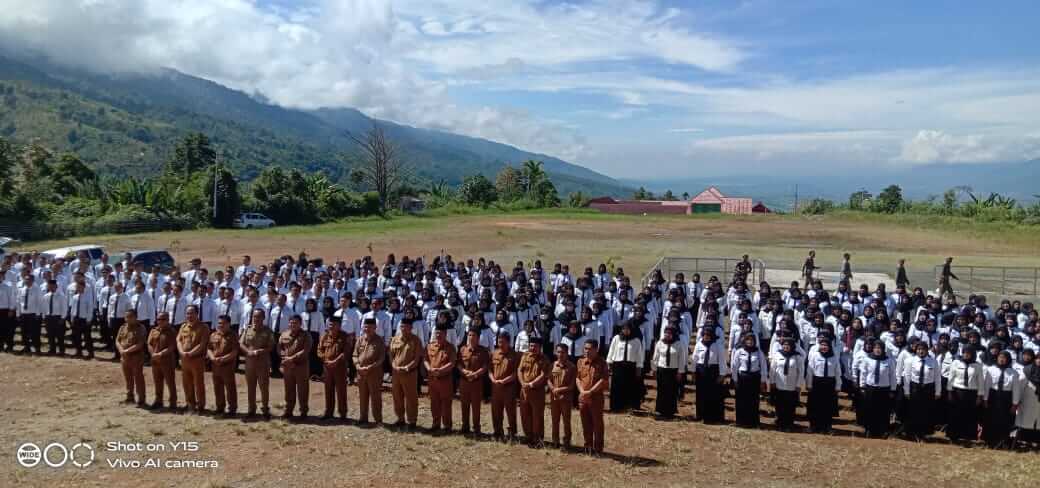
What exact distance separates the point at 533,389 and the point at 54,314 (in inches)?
387

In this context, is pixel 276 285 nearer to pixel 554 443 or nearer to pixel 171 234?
pixel 554 443

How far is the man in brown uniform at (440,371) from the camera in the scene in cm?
945

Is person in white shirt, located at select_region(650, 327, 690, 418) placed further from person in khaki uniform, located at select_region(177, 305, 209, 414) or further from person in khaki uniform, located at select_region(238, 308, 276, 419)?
person in khaki uniform, located at select_region(177, 305, 209, 414)

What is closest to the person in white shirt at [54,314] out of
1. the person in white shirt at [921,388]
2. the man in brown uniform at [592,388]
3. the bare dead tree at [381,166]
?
the man in brown uniform at [592,388]

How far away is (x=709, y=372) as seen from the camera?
35.1 feet

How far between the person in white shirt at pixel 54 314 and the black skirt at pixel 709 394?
1105 centimetres

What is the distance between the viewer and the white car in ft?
168

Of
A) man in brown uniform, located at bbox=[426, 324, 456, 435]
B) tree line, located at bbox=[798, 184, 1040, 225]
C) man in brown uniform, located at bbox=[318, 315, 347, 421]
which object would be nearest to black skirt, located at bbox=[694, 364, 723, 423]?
man in brown uniform, located at bbox=[426, 324, 456, 435]

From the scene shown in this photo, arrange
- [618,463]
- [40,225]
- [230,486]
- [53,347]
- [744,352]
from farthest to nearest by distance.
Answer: [40,225]
[53,347]
[744,352]
[618,463]
[230,486]

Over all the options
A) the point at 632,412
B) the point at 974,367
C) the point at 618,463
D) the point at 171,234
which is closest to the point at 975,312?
the point at 974,367

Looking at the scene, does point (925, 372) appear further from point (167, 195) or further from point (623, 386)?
point (167, 195)

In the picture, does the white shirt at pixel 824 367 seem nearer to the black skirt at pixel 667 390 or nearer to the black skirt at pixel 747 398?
the black skirt at pixel 747 398

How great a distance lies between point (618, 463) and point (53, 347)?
10.9 metres

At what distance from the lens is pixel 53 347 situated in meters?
14.1
